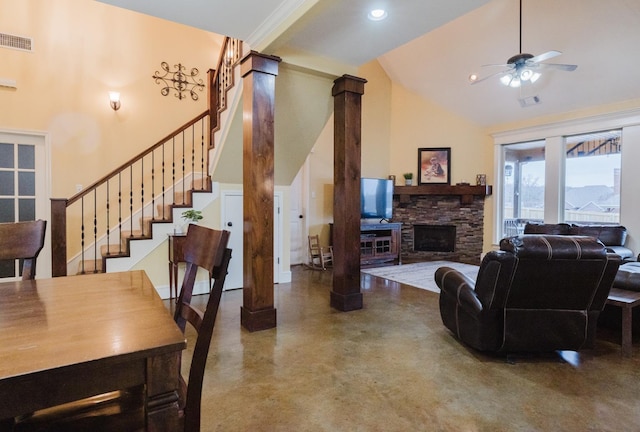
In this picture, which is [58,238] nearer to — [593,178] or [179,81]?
[179,81]

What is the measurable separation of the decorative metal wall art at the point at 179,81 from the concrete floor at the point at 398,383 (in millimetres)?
3530

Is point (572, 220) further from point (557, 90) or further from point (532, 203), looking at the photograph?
point (557, 90)

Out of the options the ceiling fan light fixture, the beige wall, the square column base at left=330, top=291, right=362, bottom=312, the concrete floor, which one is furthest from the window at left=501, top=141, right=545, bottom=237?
the beige wall

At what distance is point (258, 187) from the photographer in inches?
126

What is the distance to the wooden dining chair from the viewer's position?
1068mm

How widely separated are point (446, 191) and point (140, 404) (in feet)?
22.7

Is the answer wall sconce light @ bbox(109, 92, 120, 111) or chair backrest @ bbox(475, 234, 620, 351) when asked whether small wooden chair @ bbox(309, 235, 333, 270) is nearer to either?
wall sconce light @ bbox(109, 92, 120, 111)

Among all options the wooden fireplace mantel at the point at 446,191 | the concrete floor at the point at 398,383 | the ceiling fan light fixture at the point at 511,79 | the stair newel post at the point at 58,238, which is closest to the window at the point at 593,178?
the wooden fireplace mantel at the point at 446,191

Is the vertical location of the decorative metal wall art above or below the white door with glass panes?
above

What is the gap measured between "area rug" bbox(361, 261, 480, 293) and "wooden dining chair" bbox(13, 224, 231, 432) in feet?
13.1

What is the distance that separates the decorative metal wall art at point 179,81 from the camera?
197 inches

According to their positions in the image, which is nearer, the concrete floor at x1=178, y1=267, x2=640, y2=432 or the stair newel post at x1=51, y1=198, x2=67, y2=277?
the concrete floor at x1=178, y1=267, x2=640, y2=432

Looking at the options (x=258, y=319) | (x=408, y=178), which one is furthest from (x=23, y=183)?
(x=408, y=178)

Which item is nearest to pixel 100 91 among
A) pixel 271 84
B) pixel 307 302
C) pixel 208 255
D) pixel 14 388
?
pixel 271 84
